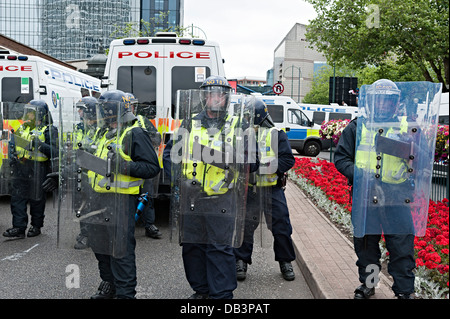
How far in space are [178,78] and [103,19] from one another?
243ft

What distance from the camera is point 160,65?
26.6 ft

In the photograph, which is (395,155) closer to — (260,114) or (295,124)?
(260,114)

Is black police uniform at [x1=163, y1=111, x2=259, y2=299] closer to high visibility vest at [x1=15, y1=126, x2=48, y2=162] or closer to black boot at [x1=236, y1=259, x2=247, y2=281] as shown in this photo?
black boot at [x1=236, y1=259, x2=247, y2=281]

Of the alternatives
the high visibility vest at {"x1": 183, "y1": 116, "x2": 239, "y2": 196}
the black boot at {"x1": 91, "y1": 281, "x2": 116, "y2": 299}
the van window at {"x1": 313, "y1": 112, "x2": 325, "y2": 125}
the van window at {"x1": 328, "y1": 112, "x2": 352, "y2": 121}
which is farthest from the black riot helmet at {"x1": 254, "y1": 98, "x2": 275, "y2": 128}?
the van window at {"x1": 313, "y1": 112, "x2": 325, "y2": 125}

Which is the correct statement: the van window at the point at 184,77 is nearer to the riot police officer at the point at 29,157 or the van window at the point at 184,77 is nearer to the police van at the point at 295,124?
the riot police officer at the point at 29,157

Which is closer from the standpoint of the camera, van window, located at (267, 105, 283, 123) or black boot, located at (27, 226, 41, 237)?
black boot, located at (27, 226, 41, 237)

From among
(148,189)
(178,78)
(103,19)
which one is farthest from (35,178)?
(103,19)

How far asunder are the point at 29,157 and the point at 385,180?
4850 millimetres

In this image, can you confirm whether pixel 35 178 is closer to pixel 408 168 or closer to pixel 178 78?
pixel 178 78

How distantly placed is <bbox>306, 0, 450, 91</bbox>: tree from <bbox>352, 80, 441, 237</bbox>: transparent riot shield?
11.2 metres

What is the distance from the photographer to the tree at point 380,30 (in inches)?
610

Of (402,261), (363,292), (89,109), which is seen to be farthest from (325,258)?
(89,109)

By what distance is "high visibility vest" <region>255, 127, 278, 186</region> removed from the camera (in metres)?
4.99

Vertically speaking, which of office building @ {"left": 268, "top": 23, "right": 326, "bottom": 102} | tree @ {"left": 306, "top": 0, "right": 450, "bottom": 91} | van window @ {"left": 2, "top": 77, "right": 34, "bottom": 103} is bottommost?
van window @ {"left": 2, "top": 77, "right": 34, "bottom": 103}
